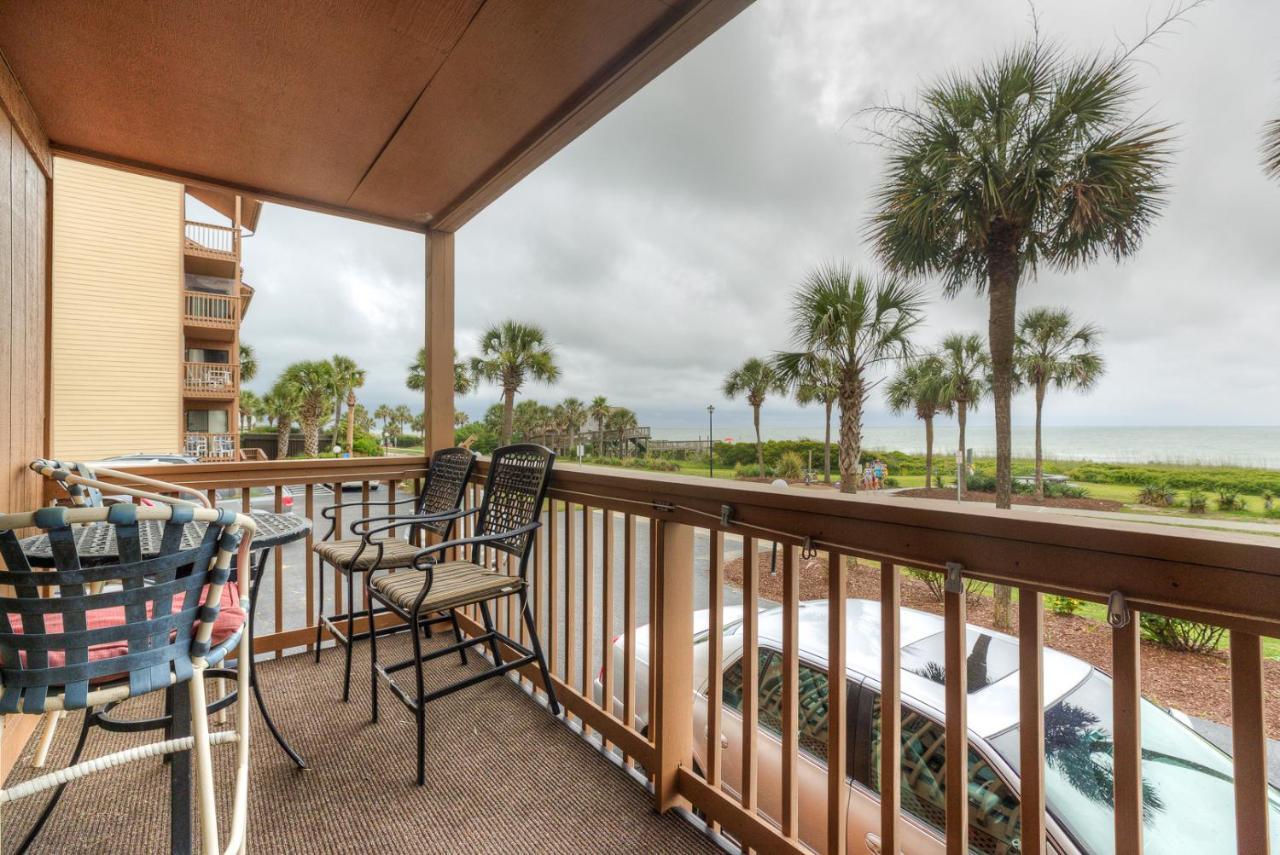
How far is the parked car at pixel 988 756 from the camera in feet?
4.08

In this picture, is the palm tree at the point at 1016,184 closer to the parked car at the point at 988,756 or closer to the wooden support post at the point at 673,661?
the parked car at the point at 988,756

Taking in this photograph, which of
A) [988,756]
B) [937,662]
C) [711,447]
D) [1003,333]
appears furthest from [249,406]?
[988,756]

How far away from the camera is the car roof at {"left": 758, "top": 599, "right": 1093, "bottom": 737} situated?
150 cm

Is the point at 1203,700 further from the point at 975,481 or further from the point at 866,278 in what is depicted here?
the point at 866,278

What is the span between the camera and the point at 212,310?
11.3m

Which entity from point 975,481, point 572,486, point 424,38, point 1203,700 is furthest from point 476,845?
point 975,481

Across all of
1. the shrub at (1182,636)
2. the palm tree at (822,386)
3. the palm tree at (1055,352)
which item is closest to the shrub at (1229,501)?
the shrub at (1182,636)

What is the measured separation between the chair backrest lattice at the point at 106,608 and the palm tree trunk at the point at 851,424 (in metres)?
6.75

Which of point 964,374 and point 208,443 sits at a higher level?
point 964,374

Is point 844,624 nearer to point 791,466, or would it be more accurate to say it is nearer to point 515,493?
point 515,493

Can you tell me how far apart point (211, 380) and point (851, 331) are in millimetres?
12345

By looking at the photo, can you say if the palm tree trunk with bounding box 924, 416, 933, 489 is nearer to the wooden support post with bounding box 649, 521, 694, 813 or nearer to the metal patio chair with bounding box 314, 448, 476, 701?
the wooden support post with bounding box 649, 521, 694, 813

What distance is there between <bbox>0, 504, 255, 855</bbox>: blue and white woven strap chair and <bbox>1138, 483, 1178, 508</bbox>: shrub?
3.86 meters

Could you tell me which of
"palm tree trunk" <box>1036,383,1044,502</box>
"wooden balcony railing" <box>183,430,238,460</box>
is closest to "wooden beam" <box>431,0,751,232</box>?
"palm tree trunk" <box>1036,383,1044,502</box>
